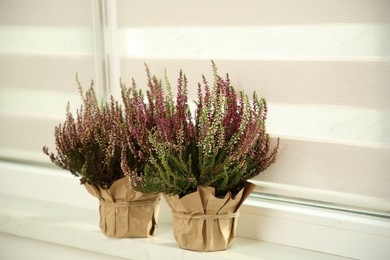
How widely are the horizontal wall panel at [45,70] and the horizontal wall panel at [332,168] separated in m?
0.80

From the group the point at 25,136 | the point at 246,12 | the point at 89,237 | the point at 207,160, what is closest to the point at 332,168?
the point at 207,160

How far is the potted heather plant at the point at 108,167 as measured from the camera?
1.91 metres

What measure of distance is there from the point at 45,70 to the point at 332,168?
3.92 feet

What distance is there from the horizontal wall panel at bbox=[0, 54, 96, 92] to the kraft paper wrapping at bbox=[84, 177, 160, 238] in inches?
20.1

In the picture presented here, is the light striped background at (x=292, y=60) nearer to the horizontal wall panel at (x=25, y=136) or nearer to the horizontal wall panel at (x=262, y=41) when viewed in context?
the horizontal wall panel at (x=262, y=41)

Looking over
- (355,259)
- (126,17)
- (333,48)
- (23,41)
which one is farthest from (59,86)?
(355,259)

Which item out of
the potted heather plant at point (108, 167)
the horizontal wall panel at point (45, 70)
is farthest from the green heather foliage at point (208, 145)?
the horizontal wall panel at point (45, 70)

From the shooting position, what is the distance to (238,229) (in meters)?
1.99

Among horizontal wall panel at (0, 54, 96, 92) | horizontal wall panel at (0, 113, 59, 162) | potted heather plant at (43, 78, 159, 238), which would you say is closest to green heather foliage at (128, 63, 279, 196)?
potted heather plant at (43, 78, 159, 238)

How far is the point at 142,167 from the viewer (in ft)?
6.24

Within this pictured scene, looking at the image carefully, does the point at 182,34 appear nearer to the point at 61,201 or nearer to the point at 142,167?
the point at 142,167

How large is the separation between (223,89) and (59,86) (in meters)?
0.82

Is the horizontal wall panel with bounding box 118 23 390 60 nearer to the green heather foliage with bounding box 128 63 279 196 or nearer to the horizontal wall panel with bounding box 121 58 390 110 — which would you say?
the horizontal wall panel with bounding box 121 58 390 110

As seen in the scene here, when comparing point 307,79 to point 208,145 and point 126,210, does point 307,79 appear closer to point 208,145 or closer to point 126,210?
point 208,145
